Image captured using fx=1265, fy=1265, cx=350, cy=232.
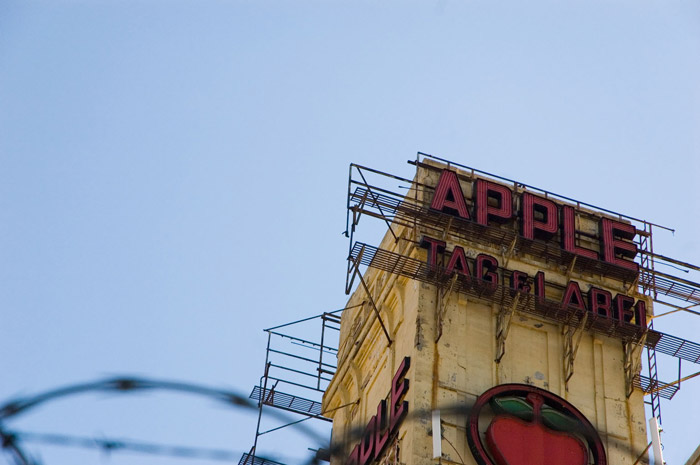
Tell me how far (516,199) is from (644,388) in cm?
792

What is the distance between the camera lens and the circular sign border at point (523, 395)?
1400 inches

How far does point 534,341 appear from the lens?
4022 cm

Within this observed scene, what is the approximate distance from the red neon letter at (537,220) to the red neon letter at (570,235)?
38 cm

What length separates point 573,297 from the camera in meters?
41.4

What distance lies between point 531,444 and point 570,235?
9.32 m

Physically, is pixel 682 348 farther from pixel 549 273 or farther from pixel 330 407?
pixel 330 407

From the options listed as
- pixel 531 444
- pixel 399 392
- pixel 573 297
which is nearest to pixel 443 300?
pixel 399 392

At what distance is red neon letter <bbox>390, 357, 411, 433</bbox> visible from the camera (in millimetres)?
36784

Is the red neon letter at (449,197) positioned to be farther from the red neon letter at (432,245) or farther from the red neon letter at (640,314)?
the red neon letter at (640,314)

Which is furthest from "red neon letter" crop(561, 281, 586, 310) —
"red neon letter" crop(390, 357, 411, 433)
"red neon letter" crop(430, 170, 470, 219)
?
"red neon letter" crop(390, 357, 411, 433)

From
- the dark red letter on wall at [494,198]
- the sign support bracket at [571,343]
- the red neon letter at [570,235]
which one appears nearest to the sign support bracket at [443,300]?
the dark red letter on wall at [494,198]

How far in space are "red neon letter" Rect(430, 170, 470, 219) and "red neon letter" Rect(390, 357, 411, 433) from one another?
616 cm

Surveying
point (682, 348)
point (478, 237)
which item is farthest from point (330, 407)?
point (682, 348)

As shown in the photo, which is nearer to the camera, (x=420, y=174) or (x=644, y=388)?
(x=644, y=388)
